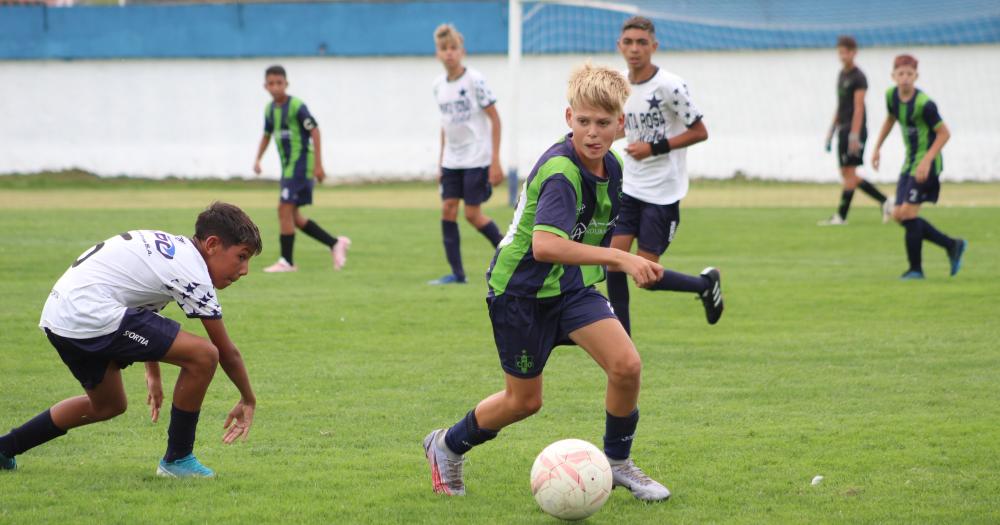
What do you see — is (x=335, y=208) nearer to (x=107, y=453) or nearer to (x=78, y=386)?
(x=78, y=386)

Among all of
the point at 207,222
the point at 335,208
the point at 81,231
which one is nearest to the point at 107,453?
the point at 207,222

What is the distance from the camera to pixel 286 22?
31.2 m

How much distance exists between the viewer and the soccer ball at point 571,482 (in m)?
4.43

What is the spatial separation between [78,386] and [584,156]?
3788 mm

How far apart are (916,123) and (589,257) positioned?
850 cm

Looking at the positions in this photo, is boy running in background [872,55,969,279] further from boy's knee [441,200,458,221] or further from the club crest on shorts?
the club crest on shorts

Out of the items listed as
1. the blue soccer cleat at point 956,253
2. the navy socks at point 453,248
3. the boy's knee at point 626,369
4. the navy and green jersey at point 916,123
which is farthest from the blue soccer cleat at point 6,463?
the blue soccer cleat at point 956,253

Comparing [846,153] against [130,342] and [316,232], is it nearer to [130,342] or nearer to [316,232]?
[316,232]

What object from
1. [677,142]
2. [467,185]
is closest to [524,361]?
[677,142]

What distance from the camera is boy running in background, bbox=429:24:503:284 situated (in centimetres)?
1177

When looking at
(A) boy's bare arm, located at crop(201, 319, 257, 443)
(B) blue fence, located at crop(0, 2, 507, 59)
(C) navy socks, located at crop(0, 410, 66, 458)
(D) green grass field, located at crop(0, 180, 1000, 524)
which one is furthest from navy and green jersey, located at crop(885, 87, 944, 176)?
(B) blue fence, located at crop(0, 2, 507, 59)

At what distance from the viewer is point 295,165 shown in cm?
1291

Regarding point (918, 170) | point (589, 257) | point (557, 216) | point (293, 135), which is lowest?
point (918, 170)

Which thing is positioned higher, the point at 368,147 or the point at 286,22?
the point at 286,22
